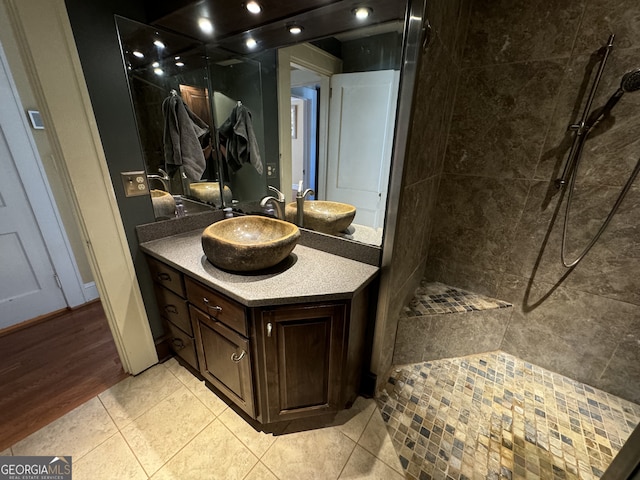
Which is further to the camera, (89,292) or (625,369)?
(89,292)

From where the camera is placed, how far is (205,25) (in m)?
1.39

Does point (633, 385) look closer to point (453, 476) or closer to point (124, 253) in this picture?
point (453, 476)

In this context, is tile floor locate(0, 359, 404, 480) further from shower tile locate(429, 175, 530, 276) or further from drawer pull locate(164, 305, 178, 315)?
shower tile locate(429, 175, 530, 276)

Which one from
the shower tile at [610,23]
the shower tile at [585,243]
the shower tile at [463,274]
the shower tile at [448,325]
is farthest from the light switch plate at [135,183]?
the shower tile at [610,23]

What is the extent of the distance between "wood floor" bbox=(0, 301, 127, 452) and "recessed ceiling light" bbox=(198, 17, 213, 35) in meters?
2.06

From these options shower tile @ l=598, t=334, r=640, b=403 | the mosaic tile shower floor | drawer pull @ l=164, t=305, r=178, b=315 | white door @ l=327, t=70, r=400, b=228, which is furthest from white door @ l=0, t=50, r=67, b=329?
shower tile @ l=598, t=334, r=640, b=403

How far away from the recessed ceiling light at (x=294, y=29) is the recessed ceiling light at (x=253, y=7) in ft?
0.48

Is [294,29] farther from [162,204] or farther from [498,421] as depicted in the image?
[498,421]

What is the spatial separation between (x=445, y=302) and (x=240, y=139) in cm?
172

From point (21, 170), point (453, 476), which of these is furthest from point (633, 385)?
point (21, 170)

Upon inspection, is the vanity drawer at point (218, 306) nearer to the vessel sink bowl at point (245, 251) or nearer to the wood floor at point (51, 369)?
the vessel sink bowl at point (245, 251)

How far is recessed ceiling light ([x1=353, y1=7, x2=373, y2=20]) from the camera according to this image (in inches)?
41.3

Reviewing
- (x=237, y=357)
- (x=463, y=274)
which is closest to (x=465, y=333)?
(x=463, y=274)

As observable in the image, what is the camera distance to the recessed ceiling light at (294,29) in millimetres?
1245
